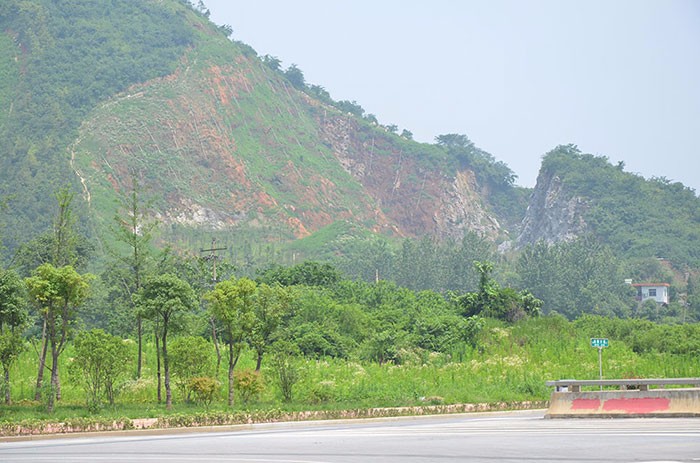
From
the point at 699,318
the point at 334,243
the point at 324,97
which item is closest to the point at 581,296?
the point at 699,318

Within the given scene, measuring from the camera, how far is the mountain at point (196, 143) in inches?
4439

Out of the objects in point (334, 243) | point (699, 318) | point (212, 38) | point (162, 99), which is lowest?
point (699, 318)

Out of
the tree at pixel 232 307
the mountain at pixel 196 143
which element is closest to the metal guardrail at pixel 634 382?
the tree at pixel 232 307

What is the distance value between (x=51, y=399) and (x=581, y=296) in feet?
213

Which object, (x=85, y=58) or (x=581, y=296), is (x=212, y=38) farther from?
(x=581, y=296)

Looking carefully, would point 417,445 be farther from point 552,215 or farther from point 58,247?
point 552,215

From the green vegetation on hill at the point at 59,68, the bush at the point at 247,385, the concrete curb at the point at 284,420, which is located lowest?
the concrete curb at the point at 284,420

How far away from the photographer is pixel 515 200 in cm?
16675

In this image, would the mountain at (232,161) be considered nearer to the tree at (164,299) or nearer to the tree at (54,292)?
the tree at (164,299)

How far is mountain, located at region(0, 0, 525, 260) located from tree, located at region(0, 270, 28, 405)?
204 ft

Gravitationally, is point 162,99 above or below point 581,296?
above

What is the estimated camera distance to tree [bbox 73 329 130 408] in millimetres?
27922

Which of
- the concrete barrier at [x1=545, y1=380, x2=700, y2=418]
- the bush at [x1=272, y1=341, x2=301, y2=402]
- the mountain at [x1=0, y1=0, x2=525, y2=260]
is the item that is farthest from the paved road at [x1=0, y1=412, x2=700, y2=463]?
the mountain at [x1=0, y1=0, x2=525, y2=260]

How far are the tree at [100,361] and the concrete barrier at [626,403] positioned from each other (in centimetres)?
1206
